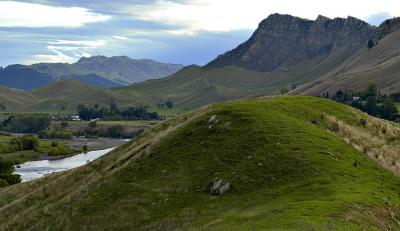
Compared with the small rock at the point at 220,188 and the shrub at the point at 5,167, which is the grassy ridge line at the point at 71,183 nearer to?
the small rock at the point at 220,188

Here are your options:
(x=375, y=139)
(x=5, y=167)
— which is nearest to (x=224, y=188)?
(x=375, y=139)

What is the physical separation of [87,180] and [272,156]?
23685 millimetres

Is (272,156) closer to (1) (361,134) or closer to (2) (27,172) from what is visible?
(1) (361,134)

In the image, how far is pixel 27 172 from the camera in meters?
180

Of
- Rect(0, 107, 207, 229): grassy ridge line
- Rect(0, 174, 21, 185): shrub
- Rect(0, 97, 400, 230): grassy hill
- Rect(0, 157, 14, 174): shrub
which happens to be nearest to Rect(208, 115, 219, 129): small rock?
Rect(0, 97, 400, 230): grassy hill

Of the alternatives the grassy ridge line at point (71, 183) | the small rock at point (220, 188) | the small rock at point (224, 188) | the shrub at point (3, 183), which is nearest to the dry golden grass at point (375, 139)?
the small rock at point (224, 188)

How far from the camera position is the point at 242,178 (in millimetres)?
53062

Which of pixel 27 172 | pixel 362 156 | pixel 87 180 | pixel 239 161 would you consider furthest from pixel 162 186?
pixel 27 172

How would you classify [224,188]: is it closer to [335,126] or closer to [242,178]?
[242,178]

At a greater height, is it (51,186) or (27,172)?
(51,186)

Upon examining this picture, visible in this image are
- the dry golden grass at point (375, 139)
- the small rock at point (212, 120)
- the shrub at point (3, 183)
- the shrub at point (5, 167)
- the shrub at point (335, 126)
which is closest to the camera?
the dry golden grass at point (375, 139)

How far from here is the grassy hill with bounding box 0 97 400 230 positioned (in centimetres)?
4191

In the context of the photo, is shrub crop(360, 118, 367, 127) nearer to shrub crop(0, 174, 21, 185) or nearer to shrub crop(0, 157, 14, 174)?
shrub crop(0, 174, 21, 185)

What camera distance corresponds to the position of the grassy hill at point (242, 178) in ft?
137
